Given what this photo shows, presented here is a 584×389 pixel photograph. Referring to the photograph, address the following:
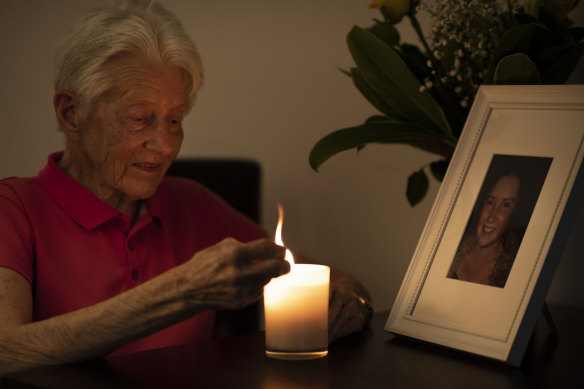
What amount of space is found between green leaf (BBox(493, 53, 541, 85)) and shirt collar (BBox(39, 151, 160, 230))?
0.70 m

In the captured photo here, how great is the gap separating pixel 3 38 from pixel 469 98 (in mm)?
1786

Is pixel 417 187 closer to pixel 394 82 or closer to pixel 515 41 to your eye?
pixel 394 82

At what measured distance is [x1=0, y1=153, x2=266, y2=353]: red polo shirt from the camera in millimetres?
1104

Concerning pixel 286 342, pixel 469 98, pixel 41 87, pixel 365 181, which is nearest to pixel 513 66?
pixel 469 98

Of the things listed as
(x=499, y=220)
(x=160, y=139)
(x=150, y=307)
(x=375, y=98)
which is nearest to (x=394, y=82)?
(x=375, y=98)

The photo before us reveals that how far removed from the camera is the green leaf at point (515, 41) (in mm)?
Result: 921

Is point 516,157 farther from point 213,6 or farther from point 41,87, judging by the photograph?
point 41,87

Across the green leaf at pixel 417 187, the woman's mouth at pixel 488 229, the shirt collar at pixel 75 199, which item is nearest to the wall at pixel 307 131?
the green leaf at pixel 417 187

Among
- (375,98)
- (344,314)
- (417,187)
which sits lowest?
(344,314)

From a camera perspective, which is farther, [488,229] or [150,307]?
[488,229]

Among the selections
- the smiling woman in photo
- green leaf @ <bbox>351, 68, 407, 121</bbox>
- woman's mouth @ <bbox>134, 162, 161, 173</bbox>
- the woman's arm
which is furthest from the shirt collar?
the smiling woman in photo

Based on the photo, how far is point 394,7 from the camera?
3.47ft

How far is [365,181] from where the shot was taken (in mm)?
1526

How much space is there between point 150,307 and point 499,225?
1.53 feet
